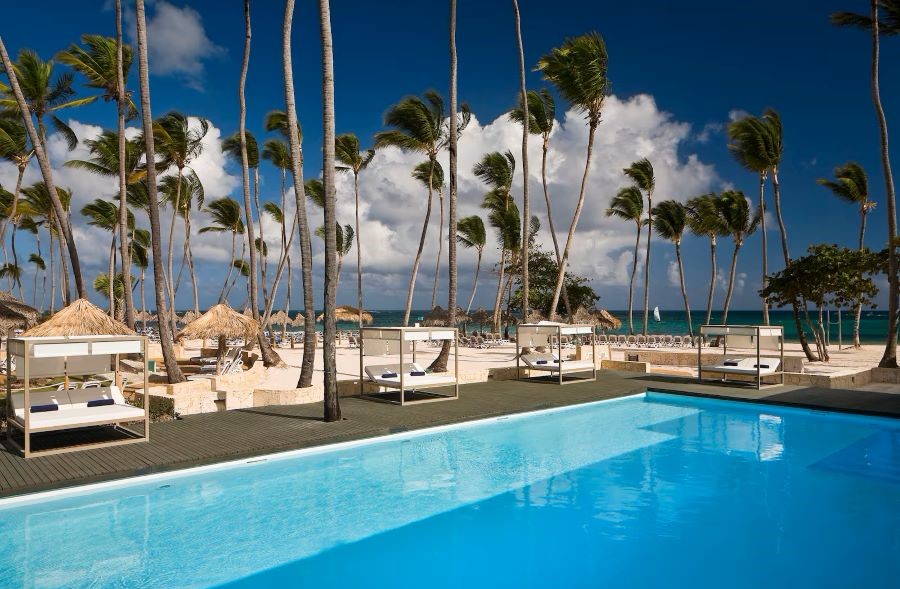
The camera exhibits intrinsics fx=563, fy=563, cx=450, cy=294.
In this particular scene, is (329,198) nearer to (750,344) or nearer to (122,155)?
(122,155)

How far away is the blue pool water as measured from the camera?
4.51 meters

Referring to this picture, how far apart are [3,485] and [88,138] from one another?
2102cm

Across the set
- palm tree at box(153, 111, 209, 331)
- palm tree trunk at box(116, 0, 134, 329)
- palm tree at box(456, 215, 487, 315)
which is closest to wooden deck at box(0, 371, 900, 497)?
palm tree trunk at box(116, 0, 134, 329)

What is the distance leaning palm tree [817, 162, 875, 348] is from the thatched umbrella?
27066mm

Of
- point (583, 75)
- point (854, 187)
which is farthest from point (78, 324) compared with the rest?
point (854, 187)

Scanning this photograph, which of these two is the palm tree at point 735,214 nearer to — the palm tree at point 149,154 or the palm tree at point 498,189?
the palm tree at point 498,189

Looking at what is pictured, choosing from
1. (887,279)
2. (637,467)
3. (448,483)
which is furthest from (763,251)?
(448,483)

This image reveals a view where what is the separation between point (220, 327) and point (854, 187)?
2886 centimetres

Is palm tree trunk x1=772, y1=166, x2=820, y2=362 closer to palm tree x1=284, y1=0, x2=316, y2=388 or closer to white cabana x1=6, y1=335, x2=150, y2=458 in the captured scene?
palm tree x1=284, y1=0, x2=316, y2=388

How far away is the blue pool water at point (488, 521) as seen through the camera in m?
4.51

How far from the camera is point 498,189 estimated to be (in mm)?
36375

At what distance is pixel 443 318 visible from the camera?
35906 mm

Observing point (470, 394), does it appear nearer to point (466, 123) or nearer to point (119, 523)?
point (119, 523)

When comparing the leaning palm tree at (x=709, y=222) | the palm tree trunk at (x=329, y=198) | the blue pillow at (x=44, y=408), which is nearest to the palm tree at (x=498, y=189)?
the leaning palm tree at (x=709, y=222)
